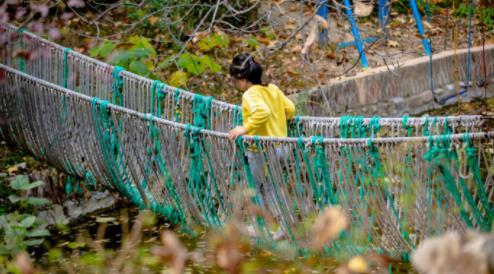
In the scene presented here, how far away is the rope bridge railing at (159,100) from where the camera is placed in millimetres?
4227

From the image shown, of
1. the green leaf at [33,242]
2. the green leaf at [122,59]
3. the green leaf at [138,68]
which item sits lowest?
the green leaf at [33,242]

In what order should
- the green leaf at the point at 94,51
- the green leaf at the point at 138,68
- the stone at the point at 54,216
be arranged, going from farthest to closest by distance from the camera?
1. the green leaf at the point at 94,51
2. the green leaf at the point at 138,68
3. the stone at the point at 54,216

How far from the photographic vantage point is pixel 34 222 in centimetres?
539

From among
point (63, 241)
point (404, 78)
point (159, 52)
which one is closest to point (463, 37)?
point (404, 78)

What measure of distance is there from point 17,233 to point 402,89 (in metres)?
3.88

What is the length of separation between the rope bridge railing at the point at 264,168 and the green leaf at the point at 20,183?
0.84ft

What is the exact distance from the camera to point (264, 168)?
4277 mm

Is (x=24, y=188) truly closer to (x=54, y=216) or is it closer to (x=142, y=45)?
(x=54, y=216)

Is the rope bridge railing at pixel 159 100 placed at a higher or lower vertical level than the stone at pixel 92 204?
higher

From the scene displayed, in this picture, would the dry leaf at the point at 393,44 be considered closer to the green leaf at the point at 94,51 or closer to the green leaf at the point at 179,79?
the green leaf at the point at 179,79

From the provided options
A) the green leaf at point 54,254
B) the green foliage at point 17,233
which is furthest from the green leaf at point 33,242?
the green leaf at point 54,254

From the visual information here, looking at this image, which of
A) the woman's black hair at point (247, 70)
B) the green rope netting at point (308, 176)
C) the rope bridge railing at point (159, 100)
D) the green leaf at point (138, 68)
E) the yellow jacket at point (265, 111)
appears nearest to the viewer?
the green rope netting at point (308, 176)

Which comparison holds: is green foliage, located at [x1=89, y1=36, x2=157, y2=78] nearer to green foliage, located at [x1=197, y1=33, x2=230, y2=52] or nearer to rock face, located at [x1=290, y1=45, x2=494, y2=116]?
green foliage, located at [x1=197, y1=33, x2=230, y2=52]

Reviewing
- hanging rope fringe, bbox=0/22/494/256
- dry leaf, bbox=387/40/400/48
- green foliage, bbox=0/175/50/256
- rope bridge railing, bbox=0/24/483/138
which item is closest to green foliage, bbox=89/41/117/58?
rope bridge railing, bbox=0/24/483/138
